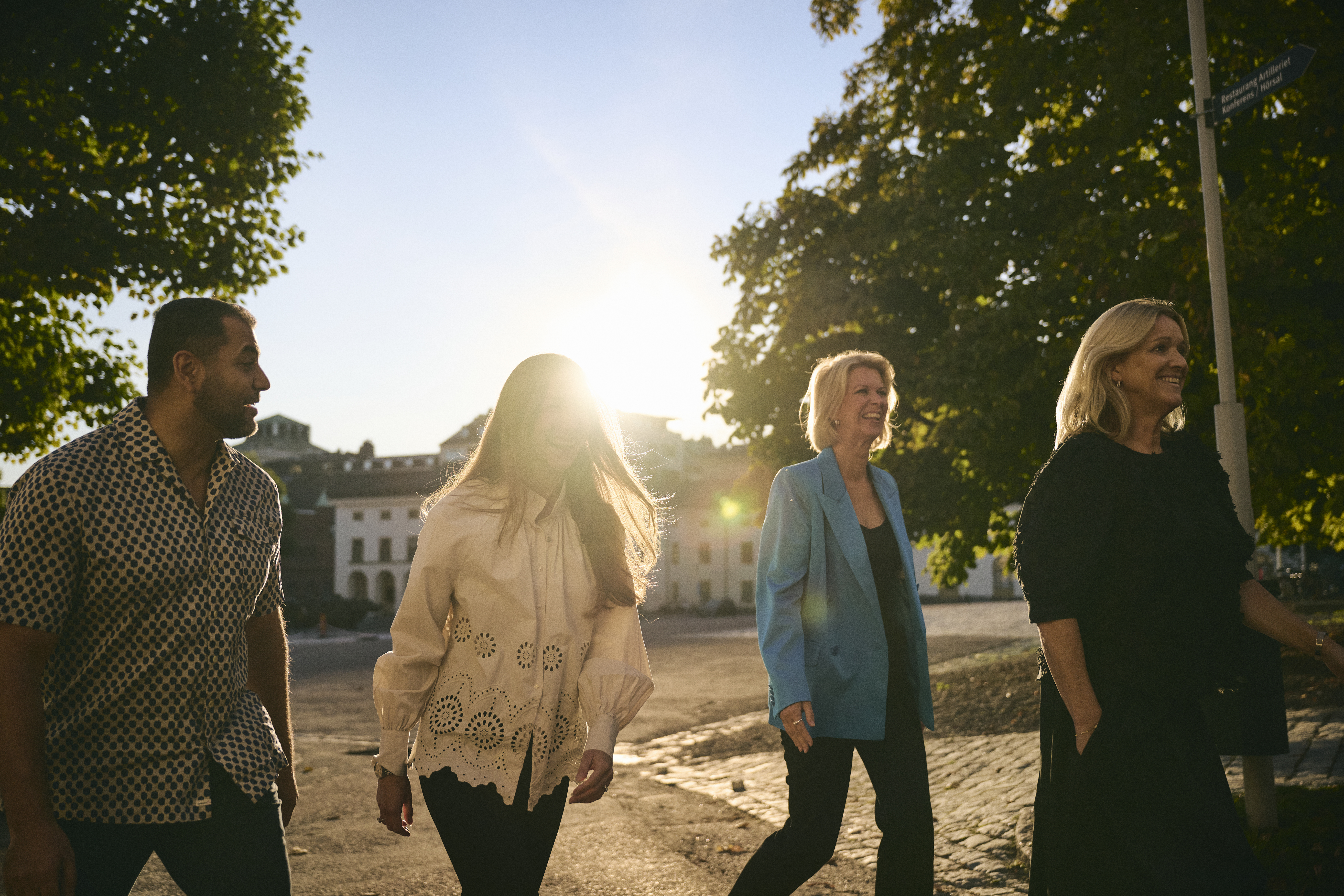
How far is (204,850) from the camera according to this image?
7.93 ft

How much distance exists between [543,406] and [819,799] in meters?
1.64

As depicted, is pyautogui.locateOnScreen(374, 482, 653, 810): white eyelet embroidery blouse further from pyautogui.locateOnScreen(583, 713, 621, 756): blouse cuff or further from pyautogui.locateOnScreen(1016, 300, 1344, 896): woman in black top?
pyautogui.locateOnScreen(1016, 300, 1344, 896): woman in black top

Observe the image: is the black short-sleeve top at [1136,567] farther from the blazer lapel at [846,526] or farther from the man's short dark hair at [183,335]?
A: the man's short dark hair at [183,335]

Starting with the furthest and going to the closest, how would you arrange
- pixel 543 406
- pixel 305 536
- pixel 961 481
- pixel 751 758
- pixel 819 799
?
pixel 305 536 < pixel 961 481 < pixel 751 758 < pixel 819 799 < pixel 543 406

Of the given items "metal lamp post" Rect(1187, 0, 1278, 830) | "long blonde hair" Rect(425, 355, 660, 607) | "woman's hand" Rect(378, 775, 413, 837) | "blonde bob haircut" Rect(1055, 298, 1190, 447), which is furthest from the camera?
"metal lamp post" Rect(1187, 0, 1278, 830)

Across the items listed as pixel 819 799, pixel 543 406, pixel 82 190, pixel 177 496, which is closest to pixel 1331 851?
pixel 819 799

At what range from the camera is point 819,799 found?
3502mm

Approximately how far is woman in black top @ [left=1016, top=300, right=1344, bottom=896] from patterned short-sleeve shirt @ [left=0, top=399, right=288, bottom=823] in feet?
6.79

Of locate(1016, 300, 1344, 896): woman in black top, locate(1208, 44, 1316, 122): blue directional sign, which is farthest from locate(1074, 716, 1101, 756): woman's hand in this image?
locate(1208, 44, 1316, 122): blue directional sign

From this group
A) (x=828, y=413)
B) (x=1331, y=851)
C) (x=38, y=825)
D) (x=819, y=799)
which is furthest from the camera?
(x=1331, y=851)

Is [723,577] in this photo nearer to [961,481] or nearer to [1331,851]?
[961,481]

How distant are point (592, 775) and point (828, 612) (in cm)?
125

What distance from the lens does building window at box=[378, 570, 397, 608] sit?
3233 inches

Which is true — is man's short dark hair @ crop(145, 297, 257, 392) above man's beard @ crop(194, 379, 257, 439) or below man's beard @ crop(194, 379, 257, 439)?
above
